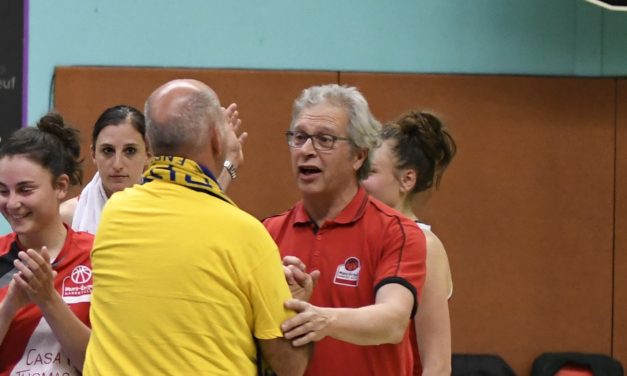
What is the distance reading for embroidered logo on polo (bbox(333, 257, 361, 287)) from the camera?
2379 millimetres

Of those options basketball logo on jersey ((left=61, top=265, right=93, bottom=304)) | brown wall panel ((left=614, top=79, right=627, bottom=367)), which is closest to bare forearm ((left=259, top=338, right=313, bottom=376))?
basketball logo on jersey ((left=61, top=265, right=93, bottom=304))

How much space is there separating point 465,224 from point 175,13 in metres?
1.83

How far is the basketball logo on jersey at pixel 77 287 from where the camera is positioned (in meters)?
2.45

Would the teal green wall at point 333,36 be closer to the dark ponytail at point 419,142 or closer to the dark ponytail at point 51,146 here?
the dark ponytail at point 419,142

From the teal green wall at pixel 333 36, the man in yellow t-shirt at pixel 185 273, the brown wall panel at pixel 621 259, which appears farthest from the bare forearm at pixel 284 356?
the brown wall panel at pixel 621 259

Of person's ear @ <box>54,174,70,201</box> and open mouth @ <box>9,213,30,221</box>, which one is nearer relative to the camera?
open mouth @ <box>9,213,30,221</box>

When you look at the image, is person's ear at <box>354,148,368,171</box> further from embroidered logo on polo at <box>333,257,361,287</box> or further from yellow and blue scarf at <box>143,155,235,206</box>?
yellow and blue scarf at <box>143,155,235,206</box>

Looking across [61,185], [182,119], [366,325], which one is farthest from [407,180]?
[182,119]

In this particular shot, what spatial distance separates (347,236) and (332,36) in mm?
2711

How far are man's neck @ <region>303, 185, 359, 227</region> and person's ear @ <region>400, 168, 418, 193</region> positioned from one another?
1.76 feet

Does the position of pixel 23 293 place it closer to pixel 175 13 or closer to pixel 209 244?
pixel 209 244

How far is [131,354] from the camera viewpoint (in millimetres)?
1945

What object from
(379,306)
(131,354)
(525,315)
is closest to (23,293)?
(131,354)

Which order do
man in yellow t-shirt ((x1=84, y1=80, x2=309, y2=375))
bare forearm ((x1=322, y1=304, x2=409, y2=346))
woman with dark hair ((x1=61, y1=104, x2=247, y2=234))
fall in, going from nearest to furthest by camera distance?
1. man in yellow t-shirt ((x1=84, y1=80, x2=309, y2=375))
2. bare forearm ((x1=322, y1=304, x2=409, y2=346))
3. woman with dark hair ((x1=61, y1=104, x2=247, y2=234))
